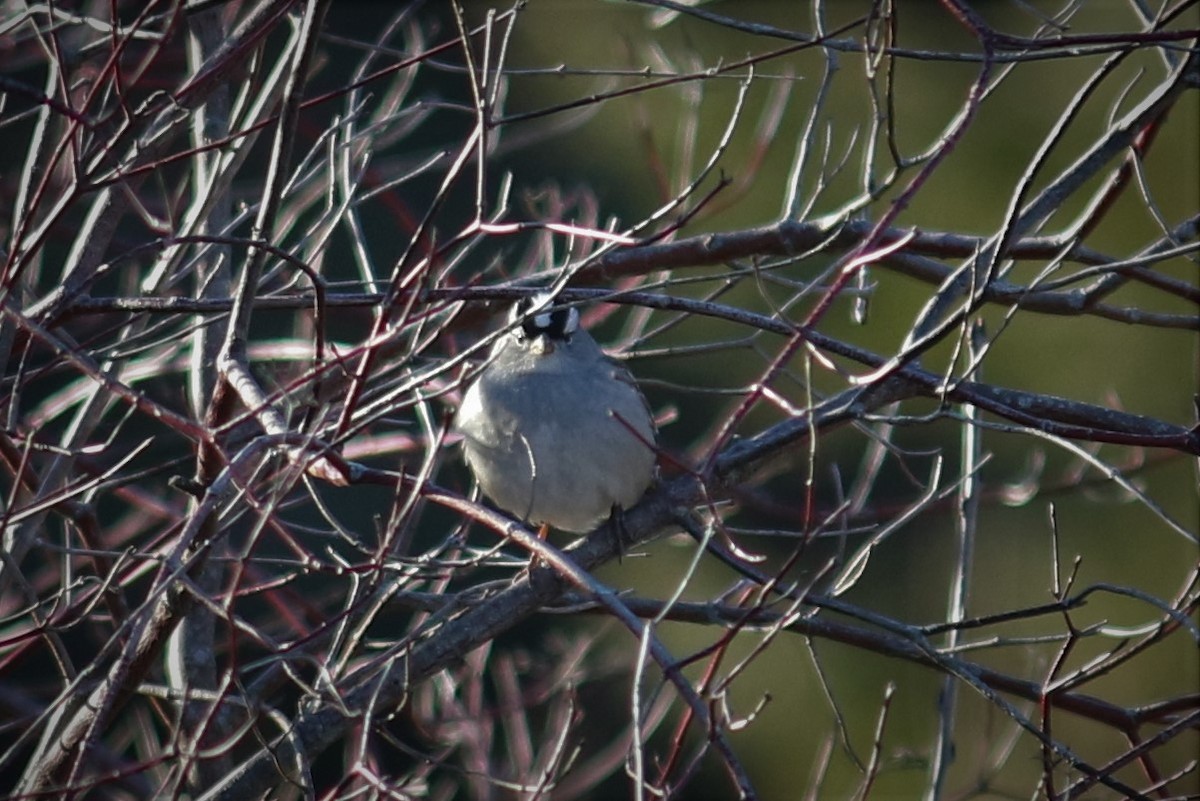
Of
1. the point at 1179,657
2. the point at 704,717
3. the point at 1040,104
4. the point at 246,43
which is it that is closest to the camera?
the point at 704,717

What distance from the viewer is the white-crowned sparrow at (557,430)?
4387 mm

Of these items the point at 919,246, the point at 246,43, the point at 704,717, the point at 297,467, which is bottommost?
the point at 297,467

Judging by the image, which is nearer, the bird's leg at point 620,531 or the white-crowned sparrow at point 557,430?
the bird's leg at point 620,531

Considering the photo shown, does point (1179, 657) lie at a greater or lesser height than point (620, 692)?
greater

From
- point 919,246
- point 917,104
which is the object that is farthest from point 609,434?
point 917,104

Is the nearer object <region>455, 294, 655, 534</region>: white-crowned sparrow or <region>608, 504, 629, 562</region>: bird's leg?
<region>608, 504, 629, 562</region>: bird's leg

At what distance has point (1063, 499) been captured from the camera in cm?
997

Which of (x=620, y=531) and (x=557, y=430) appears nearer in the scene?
(x=620, y=531)

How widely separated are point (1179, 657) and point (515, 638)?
15.8ft

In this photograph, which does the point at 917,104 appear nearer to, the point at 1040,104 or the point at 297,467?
the point at 1040,104

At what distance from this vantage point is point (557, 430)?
4.45m

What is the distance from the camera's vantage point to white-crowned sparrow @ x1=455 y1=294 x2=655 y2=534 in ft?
14.4

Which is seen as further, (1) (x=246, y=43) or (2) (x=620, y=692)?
(2) (x=620, y=692)

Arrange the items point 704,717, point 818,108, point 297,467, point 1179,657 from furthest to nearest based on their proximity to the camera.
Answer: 1. point 1179,657
2. point 818,108
3. point 297,467
4. point 704,717
